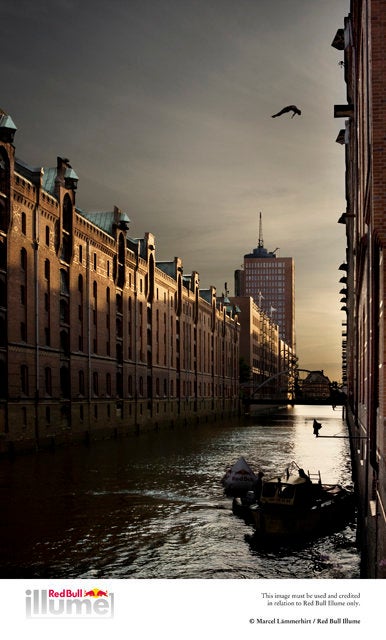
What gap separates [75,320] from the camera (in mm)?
67812

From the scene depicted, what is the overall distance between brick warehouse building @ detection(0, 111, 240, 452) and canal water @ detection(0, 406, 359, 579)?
660 centimetres

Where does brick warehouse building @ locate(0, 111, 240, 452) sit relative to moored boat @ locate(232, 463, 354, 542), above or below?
above

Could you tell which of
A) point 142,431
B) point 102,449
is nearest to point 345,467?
point 102,449

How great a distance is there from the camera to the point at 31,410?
182 ft
